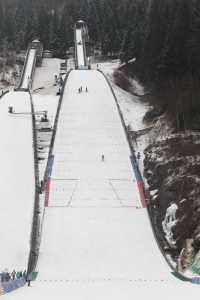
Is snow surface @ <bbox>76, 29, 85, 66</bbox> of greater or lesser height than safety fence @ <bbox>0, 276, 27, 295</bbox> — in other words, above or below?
above

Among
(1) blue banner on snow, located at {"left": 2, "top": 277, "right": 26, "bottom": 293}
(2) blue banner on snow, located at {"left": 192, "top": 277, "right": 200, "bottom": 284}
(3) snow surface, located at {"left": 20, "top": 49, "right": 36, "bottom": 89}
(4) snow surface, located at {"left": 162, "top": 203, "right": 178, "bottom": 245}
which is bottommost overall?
(4) snow surface, located at {"left": 162, "top": 203, "right": 178, "bottom": 245}

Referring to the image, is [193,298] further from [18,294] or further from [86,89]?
[86,89]

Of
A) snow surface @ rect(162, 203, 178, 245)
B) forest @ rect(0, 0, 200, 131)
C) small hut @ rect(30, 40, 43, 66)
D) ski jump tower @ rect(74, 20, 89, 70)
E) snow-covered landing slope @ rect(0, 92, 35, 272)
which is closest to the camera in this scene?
snow-covered landing slope @ rect(0, 92, 35, 272)

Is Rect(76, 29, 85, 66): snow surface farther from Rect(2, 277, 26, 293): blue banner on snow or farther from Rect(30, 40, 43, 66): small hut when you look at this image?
Rect(2, 277, 26, 293): blue banner on snow

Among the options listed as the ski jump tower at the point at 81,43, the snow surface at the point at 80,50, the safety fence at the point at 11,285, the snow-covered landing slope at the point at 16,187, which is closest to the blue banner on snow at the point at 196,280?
the safety fence at the point at 11,285

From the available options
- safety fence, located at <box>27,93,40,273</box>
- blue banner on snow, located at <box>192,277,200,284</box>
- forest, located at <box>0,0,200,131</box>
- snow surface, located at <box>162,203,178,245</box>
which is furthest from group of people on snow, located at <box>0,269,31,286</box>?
forest, located at <box>0,0,200,131</box>

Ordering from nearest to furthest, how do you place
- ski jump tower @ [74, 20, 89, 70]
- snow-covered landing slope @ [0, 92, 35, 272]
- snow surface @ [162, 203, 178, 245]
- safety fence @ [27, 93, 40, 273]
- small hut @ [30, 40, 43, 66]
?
safety fence @ [27, 93, 40, 273], snow-covered landing slope @ [0, 92, 35, 272], snow surface @ [162, 203, 178, 245], ski jump tower @ [74, 20, 89, 70], small hut @ [30, 40, 43, 66]
